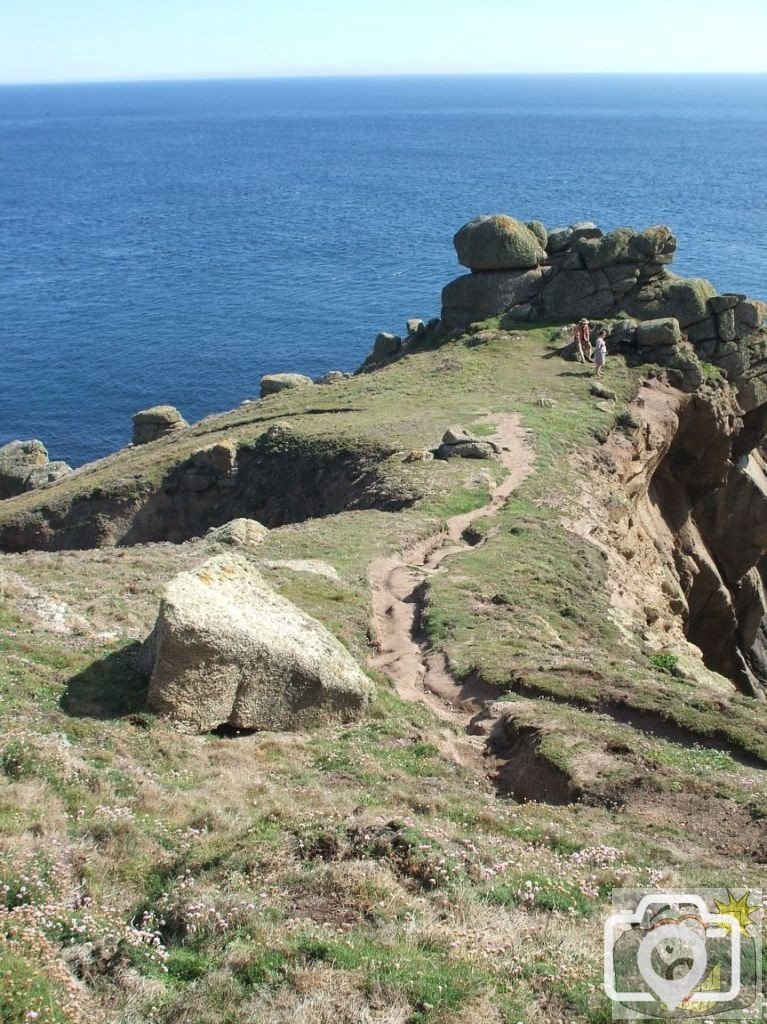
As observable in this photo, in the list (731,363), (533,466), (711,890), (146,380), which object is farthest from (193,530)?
(146,380)

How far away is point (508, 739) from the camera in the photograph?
2072 centimetres

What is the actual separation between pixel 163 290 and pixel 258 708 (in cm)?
10627

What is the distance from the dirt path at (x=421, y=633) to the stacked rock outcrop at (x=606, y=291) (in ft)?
67.2

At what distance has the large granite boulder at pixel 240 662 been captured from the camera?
1869cm

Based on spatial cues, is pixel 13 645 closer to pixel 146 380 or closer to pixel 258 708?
pixel 258 708

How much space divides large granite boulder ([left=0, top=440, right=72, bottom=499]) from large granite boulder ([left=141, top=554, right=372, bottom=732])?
40.5 metres

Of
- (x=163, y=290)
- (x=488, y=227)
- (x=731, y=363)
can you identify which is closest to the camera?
(x=731, y=363)

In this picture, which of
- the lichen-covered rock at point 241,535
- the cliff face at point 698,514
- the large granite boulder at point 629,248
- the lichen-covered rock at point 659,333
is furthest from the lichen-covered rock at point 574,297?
the lichen-covered rock at point 241,535

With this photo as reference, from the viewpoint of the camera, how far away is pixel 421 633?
87.5ft

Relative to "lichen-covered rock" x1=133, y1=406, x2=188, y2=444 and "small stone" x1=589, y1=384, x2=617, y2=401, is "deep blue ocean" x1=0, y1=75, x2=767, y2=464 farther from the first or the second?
"small stone" x1=589, y1=384, x2=617, y2=401

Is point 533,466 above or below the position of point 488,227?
below

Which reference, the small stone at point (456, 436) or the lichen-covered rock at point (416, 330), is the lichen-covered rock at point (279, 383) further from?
the small stone at point (456, 436)

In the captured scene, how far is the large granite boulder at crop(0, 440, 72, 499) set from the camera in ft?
196

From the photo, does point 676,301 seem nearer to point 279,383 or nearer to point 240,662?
point 279,383
